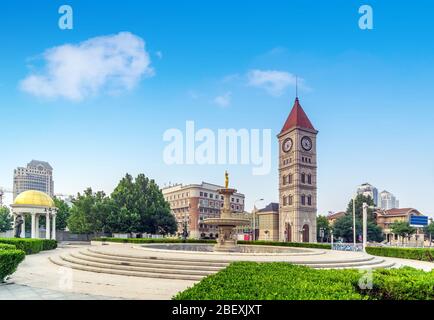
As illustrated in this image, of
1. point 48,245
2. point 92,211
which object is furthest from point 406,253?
point 92,211

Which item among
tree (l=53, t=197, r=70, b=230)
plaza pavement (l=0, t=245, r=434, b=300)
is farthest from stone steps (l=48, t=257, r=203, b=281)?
tree (l=53, t=197, r=70, b=230)

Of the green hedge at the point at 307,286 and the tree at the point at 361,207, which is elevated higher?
the green hedge at the point at 307,286

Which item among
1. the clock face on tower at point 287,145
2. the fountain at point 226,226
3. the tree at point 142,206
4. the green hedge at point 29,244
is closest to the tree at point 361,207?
the clock face on tower at point 287,145

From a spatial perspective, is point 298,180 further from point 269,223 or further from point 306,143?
point 269,223

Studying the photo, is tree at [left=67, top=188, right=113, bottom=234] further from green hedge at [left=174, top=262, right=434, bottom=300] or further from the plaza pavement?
green hedge at [left=174, top=262, right=434, bottom=300]

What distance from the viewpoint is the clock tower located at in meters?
69.4

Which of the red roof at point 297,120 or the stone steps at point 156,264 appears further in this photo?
the red roof at point 297,120

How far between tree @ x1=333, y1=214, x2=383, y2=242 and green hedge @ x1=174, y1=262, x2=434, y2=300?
65.4 m

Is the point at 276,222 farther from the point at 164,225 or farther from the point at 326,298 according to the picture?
the point at 326,298

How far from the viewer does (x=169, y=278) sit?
536 inches

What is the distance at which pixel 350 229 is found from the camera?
7069cm

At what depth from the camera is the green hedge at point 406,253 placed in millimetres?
25016

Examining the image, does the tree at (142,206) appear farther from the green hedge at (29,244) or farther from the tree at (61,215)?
the tree at (61,215)

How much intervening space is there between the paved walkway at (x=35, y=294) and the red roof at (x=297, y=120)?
2626 inches
